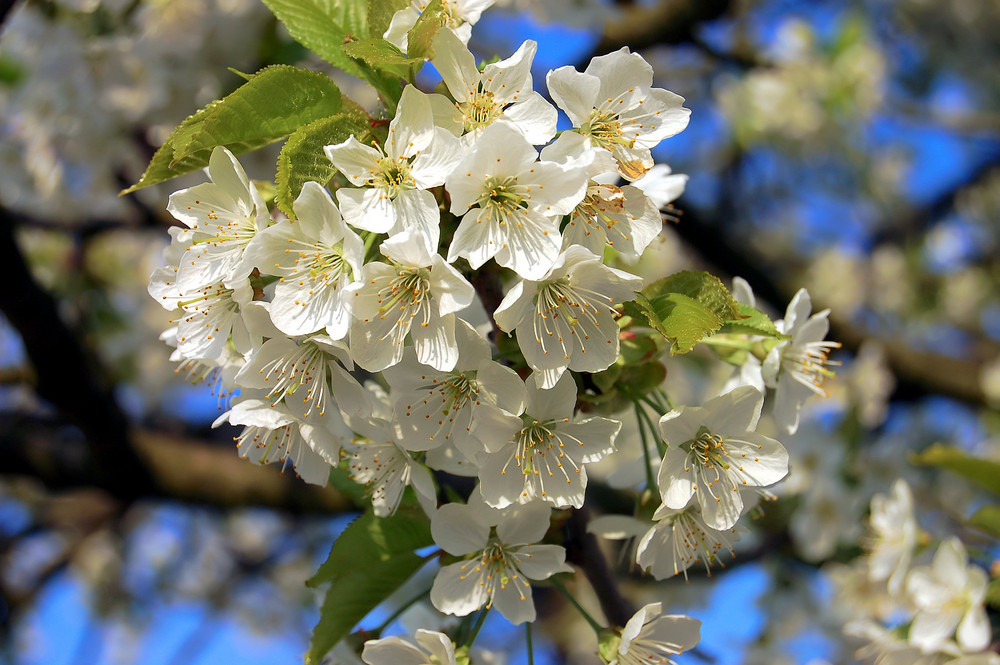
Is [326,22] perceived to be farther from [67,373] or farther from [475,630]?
[67,373]

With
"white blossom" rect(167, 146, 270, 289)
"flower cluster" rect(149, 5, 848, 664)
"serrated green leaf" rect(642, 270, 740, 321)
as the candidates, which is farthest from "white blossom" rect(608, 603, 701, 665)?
"white blossom" rect(167, 146, 270, 289)

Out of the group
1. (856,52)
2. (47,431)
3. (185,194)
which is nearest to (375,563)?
(185,194)

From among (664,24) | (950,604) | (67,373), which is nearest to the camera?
(950,604)

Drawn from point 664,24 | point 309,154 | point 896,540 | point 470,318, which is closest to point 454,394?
point 470,318

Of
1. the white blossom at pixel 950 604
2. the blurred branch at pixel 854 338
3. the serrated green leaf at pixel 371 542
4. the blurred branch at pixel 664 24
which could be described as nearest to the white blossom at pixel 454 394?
the serrated green leaf at pixel 371 542

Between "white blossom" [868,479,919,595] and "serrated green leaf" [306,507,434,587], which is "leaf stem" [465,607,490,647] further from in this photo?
"white blossom" [868,479,919,595]

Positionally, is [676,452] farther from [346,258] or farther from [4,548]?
[4,548]
